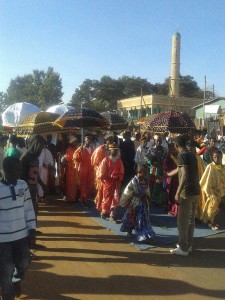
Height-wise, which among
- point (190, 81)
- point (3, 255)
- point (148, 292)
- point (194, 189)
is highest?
point (190, 81)

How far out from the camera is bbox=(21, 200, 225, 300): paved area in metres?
4.61

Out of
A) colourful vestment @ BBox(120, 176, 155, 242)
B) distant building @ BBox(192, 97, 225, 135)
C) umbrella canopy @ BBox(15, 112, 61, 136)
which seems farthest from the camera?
distant building @ BBox(192, 97, 225, 135)

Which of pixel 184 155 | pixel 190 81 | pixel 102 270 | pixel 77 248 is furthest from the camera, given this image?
pixel 190 81

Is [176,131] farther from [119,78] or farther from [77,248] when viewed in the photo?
[119,78]

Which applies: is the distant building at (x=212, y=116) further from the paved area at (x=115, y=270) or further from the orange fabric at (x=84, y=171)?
the paved area at (x=115, y=270)

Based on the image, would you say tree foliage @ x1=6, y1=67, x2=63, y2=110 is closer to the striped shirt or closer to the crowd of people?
the crowd of people

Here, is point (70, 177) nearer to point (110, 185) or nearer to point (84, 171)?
point (84, 171)

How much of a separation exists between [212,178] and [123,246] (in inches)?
92.3

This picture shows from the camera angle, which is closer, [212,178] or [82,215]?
[212,178]

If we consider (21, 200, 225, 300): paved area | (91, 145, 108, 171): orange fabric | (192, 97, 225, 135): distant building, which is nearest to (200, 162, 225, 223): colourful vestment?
(21, 200, 225, 300): paved area

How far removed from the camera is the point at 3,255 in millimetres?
3809

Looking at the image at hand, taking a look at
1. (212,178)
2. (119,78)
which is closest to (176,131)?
(212,178)

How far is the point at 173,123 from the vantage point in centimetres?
1080

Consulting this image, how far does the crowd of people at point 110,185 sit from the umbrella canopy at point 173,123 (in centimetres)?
73
